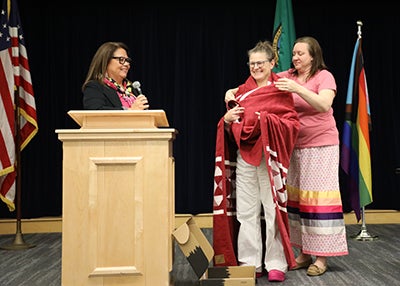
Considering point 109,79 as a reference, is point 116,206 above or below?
below

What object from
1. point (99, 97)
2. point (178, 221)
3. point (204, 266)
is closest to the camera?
point (204, 266)

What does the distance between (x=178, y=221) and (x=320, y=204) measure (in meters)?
2.51

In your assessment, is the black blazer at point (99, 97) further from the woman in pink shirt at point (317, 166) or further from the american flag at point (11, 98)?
the american flag at point (11, 98)

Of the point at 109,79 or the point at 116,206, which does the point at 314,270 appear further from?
the point at 109,79

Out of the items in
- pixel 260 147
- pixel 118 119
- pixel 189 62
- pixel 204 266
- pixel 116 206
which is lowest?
pixel 204 266

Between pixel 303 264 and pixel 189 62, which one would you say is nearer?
pixel 303 264

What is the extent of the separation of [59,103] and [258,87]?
302 cm

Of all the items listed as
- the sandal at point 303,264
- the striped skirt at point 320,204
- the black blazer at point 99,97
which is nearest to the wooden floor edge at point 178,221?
the sandal at point 303,264

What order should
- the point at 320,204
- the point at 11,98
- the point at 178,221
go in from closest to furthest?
the point at 320,204 < the point at 11,98 < the point at 178,221

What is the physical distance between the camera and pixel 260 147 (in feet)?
8.80

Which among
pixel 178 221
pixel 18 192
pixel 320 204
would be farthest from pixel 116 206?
pixel 178 221

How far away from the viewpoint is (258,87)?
9.25ft

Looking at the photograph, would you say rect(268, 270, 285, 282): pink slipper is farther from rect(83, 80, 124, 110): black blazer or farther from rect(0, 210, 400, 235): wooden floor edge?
rect(0, 210, 400, 235): wooden floor edge

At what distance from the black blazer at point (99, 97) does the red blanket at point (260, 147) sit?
0.63 meters
